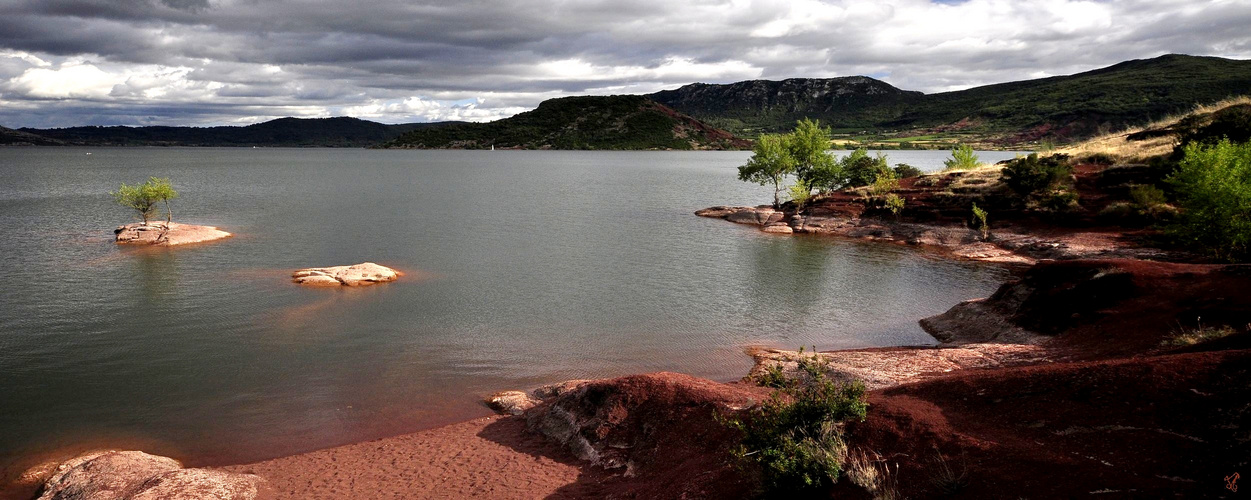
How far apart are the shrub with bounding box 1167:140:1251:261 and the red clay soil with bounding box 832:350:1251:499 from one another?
27763 millimetres

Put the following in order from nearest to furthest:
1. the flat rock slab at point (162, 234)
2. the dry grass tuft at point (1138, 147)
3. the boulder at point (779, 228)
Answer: the flat rock slab at point (162, 234), the dry grass tuft at point (1138, 147), the boulder at point (779, 228)

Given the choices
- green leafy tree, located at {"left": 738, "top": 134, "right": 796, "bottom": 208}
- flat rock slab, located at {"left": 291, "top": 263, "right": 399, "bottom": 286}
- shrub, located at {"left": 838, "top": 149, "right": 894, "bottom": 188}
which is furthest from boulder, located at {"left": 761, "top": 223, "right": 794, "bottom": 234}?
flat rock slab, located at {"left": 291, "top": 263, "right": 399, "bottom": 286}

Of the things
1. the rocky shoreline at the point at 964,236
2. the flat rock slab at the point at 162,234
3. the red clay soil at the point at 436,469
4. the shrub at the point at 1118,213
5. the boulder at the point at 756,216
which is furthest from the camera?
the boulder at the point at 756,216

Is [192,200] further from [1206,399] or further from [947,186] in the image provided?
[1206,399]

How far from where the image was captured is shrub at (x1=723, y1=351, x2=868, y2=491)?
481 inches

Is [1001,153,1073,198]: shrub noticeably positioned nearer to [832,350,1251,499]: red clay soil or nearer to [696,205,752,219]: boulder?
[696,205,752,219]: boulder

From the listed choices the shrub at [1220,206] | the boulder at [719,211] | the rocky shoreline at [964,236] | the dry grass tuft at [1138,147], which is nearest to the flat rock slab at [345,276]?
the rocky shoreline at [964,236]

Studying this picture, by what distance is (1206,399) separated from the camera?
1181 centimetres

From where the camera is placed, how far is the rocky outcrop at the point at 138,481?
16.2 metres

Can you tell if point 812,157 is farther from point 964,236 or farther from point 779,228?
point 964,236

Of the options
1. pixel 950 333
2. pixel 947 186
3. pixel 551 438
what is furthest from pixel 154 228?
pixel 947 186

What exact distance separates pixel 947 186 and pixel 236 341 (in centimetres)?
6434

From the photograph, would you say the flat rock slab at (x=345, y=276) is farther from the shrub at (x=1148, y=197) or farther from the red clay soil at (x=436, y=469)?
the shrub at (x=1148, y=197)

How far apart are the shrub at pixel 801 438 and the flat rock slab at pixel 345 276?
3362 cm
